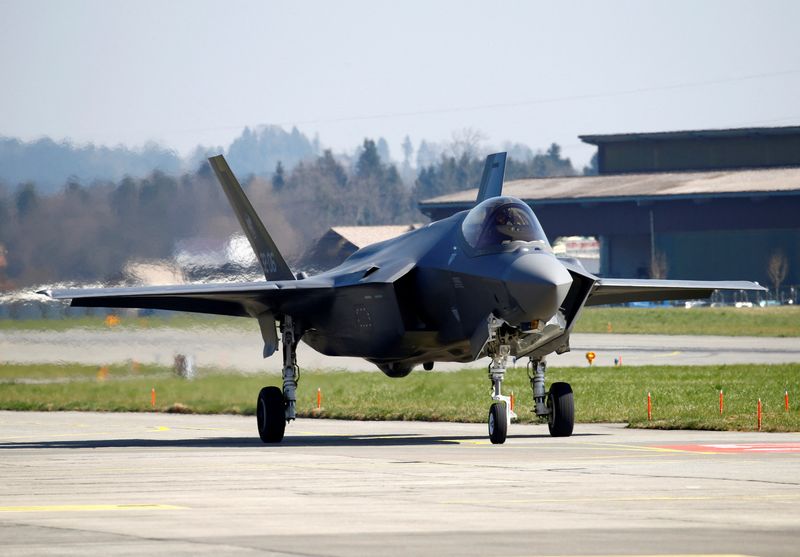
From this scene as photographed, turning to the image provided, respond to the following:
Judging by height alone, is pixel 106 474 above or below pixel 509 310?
below

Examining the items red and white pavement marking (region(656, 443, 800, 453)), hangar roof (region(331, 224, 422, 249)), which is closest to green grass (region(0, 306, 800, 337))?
hangar roof (region(331, 224, 422, 249))

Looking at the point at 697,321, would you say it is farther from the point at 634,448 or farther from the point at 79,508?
the point at 79,508

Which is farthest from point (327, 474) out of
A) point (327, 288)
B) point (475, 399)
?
point (475, 399)

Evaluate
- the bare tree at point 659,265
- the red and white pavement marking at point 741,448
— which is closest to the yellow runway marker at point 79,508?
the red and white pavement marking at point 741,448

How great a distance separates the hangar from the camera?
301ft

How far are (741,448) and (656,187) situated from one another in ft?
252

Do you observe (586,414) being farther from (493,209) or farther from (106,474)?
(106,474)

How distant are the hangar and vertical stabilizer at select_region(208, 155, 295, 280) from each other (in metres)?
64.5

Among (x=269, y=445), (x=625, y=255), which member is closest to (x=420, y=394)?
(x=269, y=445)

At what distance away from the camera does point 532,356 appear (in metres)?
21.8

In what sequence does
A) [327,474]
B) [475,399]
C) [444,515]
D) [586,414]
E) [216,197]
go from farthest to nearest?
1. [216,197]
2. [475,399]
3. [586,414]
4. [327,474]
5. [444,515]

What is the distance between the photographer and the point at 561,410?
2200cm

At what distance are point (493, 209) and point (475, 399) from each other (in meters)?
11.5

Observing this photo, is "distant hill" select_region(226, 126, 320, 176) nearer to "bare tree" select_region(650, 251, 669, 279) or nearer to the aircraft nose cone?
the aircraft nose cone
